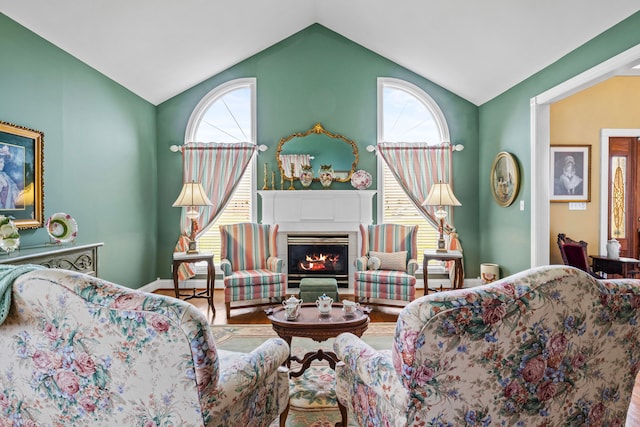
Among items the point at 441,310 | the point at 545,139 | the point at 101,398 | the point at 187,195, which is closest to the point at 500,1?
the point at 545,139

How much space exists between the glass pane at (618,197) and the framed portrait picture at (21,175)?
21.5ft

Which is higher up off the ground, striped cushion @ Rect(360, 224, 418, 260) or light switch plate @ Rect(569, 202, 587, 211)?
light switch plate @ Rect(569, 202, 587, 211)

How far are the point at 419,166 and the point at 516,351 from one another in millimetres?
4847

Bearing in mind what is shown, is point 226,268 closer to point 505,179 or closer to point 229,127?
point 229,127

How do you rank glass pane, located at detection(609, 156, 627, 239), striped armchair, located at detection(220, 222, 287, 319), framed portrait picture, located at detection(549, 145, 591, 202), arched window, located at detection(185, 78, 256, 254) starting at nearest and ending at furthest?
striped armchair, located at detection(220, 222, 287, 319)
framed portrait picture, located at detection(549, 145, 591, 202)
glass pane, located at detection(609, 156, 627, 239)
arched window, located at detection(185, 78, 256, 254)

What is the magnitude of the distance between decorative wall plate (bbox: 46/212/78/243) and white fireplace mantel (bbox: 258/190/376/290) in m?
2.65

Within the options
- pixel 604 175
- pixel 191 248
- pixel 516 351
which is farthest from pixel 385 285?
pixel 516 351

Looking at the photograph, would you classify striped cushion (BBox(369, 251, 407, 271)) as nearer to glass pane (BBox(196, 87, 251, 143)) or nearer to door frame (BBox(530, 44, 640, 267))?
door frame (BBox(530, 44, 640, 267))

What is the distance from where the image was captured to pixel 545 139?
4512 millimetres

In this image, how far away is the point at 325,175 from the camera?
5.87 meters

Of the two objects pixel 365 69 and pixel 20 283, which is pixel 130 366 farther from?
pixel 365 69

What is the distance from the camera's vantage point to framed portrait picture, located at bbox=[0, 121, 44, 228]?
3273 mm

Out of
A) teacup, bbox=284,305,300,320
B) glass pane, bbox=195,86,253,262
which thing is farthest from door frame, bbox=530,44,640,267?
glass pane, bbox=195,86,253,262

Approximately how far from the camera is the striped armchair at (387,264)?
4738mm
